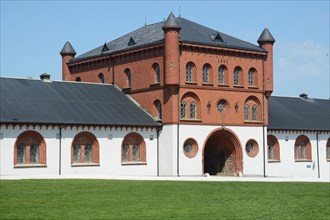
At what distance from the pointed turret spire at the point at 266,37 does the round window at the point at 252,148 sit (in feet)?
27.8

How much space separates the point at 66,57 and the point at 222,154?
57.1 feet

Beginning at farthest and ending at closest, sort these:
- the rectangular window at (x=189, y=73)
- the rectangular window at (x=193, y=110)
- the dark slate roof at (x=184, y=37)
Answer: the dark slate roof at (x=184, y=37) → the rectangular window at (x=193, y=110) → the rectangular window at (x=189, y=73)

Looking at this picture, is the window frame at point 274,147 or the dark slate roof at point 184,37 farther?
the window frame at point 274,147

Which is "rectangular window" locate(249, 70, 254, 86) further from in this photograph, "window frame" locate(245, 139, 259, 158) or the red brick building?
"window frame" locate(245, 139, 259, 158)

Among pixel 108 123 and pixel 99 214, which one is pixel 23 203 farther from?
pixel 108 123

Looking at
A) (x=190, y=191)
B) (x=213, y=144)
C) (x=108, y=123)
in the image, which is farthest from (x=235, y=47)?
(x=190, y=191)

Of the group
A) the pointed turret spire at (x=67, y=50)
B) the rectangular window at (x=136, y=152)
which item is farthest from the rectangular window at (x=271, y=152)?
the pointed turret spire at (x=67, y=50)

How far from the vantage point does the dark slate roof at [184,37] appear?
4801 centimetres

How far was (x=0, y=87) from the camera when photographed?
142ft

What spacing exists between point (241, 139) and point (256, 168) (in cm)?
279

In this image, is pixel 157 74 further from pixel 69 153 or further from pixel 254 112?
pixel 69 153

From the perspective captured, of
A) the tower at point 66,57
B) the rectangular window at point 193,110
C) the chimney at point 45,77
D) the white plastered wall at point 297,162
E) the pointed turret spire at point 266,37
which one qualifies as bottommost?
the white plastered wall at point 297,162

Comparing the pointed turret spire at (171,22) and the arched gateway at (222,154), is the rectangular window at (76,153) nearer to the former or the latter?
the arched gateway at (222,154)

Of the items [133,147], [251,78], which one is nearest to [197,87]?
[251,78]
